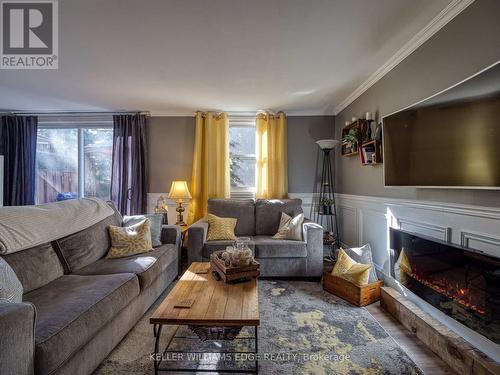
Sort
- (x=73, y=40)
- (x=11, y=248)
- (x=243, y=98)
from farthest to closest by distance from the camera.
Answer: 1. (x=243, y=98)
2. (x=73, y=40)
3. (x=11, y=248)

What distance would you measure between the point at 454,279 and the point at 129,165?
4.09m

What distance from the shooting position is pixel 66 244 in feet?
6.70

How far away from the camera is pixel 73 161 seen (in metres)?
Result: 4.25

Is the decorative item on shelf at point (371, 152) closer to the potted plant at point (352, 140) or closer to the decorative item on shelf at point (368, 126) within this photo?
the decorative item on shelf at point (368, 126)

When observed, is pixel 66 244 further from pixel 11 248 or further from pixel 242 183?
pixel 242 183

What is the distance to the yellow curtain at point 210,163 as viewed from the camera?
13.0 ft

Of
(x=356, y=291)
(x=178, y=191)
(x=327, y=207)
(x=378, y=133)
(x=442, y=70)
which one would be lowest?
(x=356, y=291)

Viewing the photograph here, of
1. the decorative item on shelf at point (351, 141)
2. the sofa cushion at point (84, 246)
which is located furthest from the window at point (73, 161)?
the decorative item on shelf at point (351, 141)

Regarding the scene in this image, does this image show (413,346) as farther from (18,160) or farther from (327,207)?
(18,160)

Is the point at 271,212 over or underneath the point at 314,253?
over

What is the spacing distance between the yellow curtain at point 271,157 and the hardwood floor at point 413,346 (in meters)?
2.18

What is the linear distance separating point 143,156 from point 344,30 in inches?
129

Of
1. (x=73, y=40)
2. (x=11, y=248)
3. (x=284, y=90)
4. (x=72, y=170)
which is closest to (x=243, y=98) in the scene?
(x=284, y=90)

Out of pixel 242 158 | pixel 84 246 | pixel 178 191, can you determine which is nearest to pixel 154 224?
pixel 84 246
